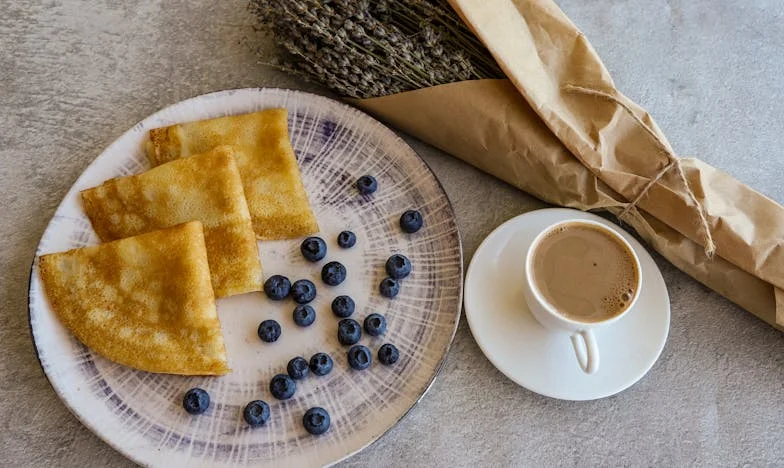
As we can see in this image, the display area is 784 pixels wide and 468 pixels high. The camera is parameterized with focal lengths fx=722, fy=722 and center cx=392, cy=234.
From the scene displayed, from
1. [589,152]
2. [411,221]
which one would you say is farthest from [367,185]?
[589,152]

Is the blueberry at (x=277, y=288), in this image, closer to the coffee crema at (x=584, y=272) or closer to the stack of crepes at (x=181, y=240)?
the stack of crepes at (x=181, y=240)

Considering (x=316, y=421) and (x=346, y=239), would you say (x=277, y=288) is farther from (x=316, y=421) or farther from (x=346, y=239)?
(x=316, y=421)

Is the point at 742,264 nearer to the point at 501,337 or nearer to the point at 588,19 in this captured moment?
the point at 501,337

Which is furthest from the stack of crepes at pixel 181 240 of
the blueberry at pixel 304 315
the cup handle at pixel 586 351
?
the cup handle at pixel 586 351

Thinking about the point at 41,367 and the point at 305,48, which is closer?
the point at 41,367

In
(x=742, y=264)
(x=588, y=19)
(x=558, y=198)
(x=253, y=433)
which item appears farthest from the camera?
(x=588, y=19)

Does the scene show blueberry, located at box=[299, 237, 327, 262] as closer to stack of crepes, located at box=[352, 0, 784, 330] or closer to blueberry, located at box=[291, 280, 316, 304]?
blueberry, located at box=[291, 280, 316, 304]

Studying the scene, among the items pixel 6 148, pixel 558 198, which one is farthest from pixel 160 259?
pixel 558 198
